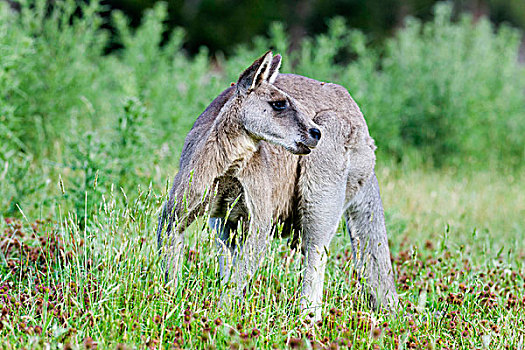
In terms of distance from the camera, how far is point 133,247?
357 centimetres

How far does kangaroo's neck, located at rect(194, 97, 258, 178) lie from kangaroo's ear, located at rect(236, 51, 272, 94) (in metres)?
0.09

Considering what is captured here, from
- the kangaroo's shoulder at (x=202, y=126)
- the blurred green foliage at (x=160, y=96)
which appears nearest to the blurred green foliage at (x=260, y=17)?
the blurred green foliage at (x=160, y=96)

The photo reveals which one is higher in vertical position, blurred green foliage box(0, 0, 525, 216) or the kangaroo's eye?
the kangaroo's eye

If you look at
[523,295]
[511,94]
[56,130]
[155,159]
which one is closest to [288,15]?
[511,94]

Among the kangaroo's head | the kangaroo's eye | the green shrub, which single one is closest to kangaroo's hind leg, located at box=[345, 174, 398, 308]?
the kangaroo's head

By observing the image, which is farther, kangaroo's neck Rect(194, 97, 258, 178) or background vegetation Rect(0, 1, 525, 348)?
kangaroo's neck Rect(194, 97, 258, 178)

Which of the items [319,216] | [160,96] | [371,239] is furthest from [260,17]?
[319,216]

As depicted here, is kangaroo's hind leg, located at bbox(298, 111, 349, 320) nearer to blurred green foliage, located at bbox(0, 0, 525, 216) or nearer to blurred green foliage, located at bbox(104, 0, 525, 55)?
blurred green foliage, located at bbox(0, 0, 525, 216)

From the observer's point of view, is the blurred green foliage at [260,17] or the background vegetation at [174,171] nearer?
the background vegetation at [174,171]

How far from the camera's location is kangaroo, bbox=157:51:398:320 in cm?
370

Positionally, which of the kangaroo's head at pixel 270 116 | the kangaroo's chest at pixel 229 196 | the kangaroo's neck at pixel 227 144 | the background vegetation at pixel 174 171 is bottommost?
the background vegetation at pixel 174 171

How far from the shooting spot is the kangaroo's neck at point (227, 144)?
373 centimetres

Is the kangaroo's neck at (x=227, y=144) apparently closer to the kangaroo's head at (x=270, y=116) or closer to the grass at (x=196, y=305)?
the kangaroo's head at (x=270, y=116)

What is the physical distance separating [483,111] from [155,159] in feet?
18.4
